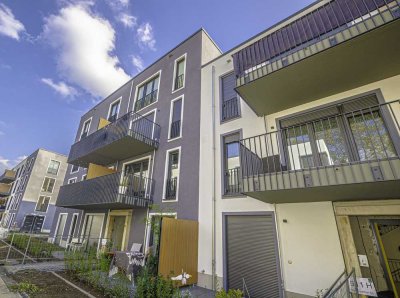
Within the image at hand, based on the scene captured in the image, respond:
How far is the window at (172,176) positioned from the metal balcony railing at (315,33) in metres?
5.71

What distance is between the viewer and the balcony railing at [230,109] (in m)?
9.05

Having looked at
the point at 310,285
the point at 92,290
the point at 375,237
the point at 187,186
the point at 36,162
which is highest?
the point at 36,162

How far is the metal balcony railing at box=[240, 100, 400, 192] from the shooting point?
388 centimetres

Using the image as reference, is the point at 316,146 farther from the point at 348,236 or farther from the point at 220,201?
the point at 220,201

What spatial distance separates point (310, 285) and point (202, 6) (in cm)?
1275

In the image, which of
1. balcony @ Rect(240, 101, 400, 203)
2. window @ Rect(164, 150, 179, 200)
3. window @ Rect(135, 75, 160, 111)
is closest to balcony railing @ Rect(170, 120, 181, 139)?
window @ Rect(164, 150, 179, 200)

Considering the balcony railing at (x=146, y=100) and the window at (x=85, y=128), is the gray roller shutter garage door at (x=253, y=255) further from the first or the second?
the window at (x=85, y=128)

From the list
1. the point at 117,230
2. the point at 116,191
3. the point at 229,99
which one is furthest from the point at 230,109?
the point at 117,230

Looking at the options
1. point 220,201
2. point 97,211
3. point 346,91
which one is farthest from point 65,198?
point 346,91

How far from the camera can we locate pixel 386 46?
458cm

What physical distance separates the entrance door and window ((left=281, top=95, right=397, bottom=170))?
10.5 m

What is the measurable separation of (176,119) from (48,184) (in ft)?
113

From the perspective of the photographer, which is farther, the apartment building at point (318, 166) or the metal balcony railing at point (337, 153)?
the apartment building at point (318, 166)

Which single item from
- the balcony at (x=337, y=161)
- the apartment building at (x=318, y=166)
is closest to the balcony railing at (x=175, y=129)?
the apartment building at (x=318, y=166)
